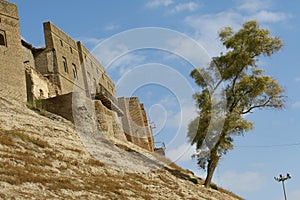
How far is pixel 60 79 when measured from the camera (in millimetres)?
46250

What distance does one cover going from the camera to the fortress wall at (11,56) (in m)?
36.1

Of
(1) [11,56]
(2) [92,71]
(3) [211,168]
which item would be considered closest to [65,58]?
(2) [92,71]

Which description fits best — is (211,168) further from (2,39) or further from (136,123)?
(136,123)

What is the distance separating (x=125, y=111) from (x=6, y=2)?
1561 centimetres

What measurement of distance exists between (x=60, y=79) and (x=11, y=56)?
8.87m

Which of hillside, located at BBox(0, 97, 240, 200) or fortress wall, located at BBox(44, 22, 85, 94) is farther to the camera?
fortress wall, located at BBox(44, 22, 85, 94)

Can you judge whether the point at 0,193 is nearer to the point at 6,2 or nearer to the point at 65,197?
the point at 65,197

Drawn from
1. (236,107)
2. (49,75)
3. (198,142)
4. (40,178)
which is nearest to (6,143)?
(40,178)

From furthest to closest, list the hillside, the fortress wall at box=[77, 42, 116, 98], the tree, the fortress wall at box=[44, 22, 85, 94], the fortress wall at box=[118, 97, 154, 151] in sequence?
the fortress wall at box=[77, 42, 116, 98] < the fortress wall at box=[118, 97, 154, 151] < the fortress wall at box=[44, 22, 85, 94] < the tree < the hillside

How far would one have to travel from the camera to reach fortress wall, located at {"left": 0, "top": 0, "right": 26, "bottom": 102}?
36138 millimetres

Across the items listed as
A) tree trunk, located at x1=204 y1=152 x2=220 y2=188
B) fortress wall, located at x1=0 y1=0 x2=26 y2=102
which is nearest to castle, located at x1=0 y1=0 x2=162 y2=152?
fortress wall, located at x1=0 y1=0 x2=26 y2=102

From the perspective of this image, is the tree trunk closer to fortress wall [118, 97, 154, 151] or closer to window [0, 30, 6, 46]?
fortress wall [118, 97, 154, 151]

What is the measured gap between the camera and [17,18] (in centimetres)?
3981

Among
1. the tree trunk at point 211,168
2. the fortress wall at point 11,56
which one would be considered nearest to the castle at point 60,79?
the fortress wall at point 11,56
